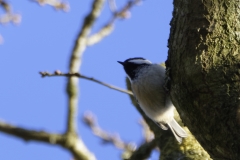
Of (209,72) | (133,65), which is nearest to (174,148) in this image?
(133,65)

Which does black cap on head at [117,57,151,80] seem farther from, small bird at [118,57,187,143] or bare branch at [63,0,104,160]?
bare branch at [63,0,104,160]

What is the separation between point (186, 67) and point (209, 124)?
0.32 m

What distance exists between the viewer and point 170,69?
7.86ft

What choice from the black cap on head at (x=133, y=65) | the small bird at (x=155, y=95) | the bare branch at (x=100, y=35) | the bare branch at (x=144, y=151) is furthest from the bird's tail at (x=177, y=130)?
the bare branch at (x=100, y=35)

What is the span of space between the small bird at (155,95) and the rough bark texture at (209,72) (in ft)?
A: 2.98

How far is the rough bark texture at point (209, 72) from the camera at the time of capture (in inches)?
82.1

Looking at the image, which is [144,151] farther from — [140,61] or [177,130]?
[140,61]

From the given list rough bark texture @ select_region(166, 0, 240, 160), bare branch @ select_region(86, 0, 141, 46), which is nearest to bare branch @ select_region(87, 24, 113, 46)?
bare branch @ select_region(86, 0, 141, 46)

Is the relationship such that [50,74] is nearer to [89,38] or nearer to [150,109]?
[150,109]

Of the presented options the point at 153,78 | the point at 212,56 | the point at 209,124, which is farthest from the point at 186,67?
the point at 153,78

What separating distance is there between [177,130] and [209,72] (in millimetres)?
1394

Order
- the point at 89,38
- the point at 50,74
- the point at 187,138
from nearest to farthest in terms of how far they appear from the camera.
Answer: the point at 50,74
the point at 187,138
the point at 89,38

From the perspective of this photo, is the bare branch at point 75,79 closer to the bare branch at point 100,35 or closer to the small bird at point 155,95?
the bare branch at point 100,35

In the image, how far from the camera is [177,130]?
138 inches
